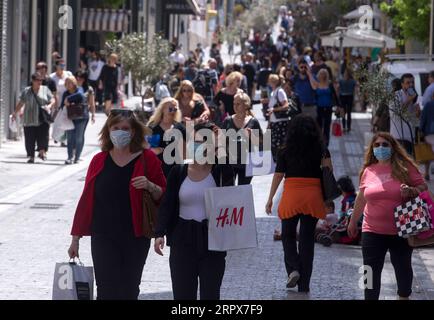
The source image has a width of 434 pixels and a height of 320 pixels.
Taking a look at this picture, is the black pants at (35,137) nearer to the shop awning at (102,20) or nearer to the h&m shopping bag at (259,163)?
the h&m shopping bag at (259,163)

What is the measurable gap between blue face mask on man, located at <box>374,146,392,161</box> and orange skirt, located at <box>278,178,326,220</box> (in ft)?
4.54

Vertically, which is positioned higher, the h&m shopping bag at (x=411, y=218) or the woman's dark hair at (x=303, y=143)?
the woman's dark hair at (x=303, y=143)

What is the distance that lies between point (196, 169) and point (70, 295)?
1.27 m

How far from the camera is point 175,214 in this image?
8406 mm

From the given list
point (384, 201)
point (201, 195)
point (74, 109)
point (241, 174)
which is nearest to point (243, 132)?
point (241, 174)

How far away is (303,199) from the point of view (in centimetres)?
1098

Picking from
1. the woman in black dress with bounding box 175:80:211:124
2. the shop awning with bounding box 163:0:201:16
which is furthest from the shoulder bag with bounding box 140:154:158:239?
the shop awning with bounding box 163:0:201:16

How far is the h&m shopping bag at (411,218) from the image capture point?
368 inches

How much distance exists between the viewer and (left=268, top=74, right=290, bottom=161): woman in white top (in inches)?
720

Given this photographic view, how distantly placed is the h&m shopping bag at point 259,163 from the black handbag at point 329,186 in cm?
280

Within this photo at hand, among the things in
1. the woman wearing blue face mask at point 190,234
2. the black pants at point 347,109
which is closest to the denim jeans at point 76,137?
the black pants at point 347,109

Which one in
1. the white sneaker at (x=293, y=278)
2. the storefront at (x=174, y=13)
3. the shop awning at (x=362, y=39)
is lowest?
the white sneaker at (x=293, y=278)

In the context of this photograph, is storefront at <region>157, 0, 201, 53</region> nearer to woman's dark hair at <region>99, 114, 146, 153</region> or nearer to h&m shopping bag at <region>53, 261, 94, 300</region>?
woman's dark hair at <region>99, 114, 146, 153</region>
